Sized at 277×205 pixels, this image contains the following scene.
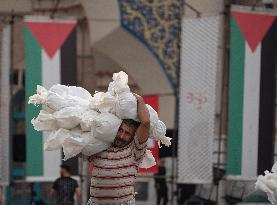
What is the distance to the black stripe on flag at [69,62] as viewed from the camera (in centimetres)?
903

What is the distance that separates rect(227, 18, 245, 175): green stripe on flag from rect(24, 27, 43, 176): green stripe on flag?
220cm

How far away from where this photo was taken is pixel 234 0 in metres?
10.0

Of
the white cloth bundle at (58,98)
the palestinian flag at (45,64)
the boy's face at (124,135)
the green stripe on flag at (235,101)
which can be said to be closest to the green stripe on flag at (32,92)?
the palestinian flag at (45,64)

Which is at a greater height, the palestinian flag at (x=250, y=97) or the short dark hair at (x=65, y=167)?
the palestinian flag at (x=250, y=97)

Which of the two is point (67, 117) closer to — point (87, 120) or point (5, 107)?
point (87, 120)

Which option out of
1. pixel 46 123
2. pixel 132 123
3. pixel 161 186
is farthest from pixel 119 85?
pixel 161 186

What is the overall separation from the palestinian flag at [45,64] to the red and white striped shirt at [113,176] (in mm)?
4259

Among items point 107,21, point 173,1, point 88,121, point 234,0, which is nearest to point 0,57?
point 107,21

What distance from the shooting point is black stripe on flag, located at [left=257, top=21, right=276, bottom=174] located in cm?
888

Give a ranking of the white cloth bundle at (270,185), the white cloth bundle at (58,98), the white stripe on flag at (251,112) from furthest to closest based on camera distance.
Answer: the white stripe on flag at (251,112), the white cloth bundle at (270,185), the white cloth bundle at (58,98)

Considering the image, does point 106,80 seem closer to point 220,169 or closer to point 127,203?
point 220,169

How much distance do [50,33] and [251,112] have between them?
2.52m

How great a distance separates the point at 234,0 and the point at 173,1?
0.81 meters

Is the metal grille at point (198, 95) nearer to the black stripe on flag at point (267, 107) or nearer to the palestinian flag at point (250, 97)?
the palestinian flag at point (250, 97)
